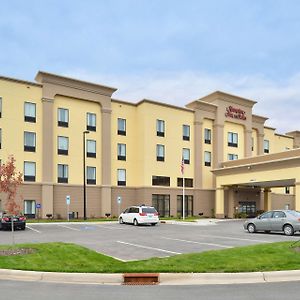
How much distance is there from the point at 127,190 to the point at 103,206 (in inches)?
161

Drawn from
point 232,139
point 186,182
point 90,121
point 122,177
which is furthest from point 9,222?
point 232,139

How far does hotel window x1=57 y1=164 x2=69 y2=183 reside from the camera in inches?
1736

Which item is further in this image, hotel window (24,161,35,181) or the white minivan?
hotel window (24,161,35,181)

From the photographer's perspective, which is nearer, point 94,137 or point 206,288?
point 206,288

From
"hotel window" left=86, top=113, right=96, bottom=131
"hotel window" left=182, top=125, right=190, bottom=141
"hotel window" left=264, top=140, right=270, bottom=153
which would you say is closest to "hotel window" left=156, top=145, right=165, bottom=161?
"hotel window" left=182, top=125, right=190, bottom=141

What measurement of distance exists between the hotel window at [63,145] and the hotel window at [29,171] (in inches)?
132

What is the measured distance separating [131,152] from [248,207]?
58.8 feet

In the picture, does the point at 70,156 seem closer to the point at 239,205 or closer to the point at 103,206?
the point at 103,206

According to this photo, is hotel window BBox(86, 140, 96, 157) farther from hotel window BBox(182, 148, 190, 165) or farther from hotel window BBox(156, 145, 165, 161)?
hotel window BBox(182, 148, 190, 165)

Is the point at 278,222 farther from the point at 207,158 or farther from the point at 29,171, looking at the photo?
the point at 207,158

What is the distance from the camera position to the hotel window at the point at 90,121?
4669 cm

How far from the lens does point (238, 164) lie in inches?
2007

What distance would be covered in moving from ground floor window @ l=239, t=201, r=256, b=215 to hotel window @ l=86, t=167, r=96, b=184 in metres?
20.1

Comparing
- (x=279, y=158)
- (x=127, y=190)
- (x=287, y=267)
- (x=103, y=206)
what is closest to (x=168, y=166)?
(x=127, y=190)
